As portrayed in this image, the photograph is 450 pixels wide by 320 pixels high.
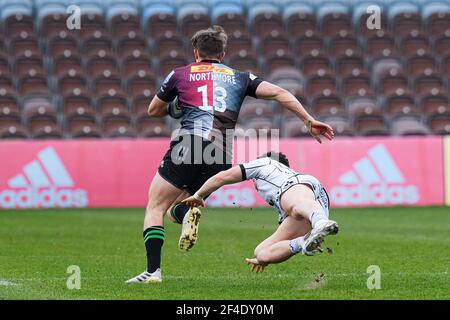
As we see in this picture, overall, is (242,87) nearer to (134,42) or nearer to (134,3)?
(134,42)

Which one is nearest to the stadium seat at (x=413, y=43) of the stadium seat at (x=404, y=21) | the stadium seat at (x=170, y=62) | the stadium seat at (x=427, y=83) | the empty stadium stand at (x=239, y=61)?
the empty stadium stand at (x=239, y=61)

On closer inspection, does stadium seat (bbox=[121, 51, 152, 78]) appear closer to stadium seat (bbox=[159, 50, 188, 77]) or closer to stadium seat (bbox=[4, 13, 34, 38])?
stadium seat (bbox=[159, 50, 188, 77])

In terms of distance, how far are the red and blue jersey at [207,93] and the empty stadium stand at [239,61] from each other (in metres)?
12.3

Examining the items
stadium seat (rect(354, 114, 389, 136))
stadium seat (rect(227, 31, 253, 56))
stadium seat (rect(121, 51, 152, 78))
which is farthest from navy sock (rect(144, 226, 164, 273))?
stadium seat (rect(227, 31, 253, 56))

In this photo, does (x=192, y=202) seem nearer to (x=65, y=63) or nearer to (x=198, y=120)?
(x=198, y=120)

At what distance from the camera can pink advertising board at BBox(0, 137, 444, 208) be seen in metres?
20.8

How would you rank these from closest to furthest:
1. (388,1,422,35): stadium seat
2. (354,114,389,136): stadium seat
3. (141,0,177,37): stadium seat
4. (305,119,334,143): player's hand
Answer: (305,119,334,143): player's hand → (354,114,389,136): stadium seat → (141,0,177,37): stadium seat → (388,1,422,35): stadium seat

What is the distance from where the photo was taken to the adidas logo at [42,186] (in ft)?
67.8

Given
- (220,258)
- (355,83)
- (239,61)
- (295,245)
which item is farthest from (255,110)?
(295,245)

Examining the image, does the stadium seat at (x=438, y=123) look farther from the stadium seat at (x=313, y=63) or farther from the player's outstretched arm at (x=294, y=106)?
the player's outstretched arm at (x=294, y=106)

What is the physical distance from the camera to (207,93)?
9.69 meters

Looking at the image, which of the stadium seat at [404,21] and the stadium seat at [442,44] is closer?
the stadium seat at [442,44]

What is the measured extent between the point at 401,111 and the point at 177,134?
575 inches
